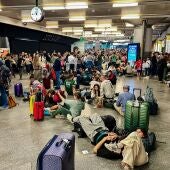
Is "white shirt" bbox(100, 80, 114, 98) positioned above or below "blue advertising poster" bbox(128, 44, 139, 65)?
below

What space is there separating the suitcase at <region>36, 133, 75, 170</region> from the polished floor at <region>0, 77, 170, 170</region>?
1080 mm

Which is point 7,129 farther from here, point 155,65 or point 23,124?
point 155,65

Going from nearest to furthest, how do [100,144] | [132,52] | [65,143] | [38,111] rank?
[65,143] < [100,144] < [38,111] < [132,52]

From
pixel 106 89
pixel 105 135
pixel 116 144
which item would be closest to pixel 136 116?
pixel 105 135

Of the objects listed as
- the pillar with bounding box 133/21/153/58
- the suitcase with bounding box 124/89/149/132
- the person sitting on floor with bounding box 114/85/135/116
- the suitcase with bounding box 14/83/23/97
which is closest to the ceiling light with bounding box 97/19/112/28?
the pillar with bounding box 133/21/153/58

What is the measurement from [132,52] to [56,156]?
57.6ft

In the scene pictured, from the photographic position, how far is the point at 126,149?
4.54 m

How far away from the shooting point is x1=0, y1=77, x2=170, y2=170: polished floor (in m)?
4.66

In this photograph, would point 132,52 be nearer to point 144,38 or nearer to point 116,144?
point 144,38

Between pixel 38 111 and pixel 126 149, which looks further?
pixel 38 111

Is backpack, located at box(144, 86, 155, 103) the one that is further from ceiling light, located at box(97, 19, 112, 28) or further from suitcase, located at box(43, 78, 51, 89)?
ceiling light, located at box(97, 19, 112, 28)

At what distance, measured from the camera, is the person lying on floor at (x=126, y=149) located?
4445 mm

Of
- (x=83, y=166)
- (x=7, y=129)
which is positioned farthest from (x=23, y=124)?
(x=83, y=166)

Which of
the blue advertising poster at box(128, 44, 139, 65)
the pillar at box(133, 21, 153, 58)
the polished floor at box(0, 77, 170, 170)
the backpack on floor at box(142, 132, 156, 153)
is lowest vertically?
the polished floor at box(0, 77, 170, 170)
